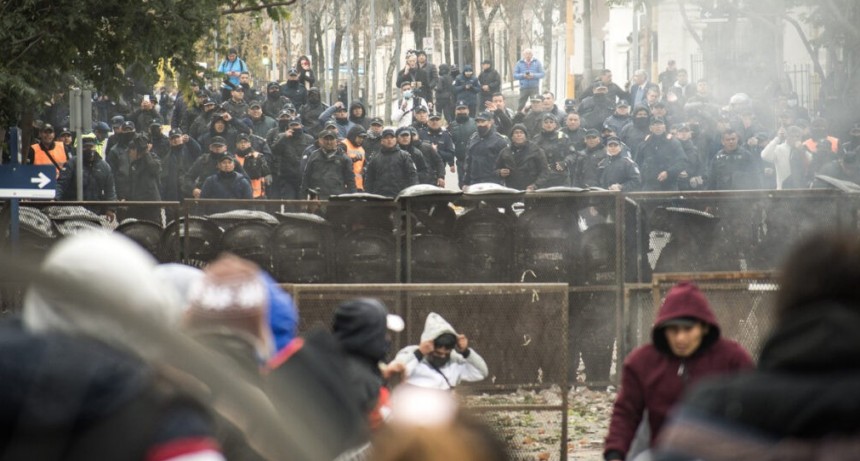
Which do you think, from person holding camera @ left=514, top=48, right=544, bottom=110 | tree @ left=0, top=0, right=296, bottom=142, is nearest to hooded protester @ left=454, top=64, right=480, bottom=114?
person holding camera @ left=514, top=48, right=544, bottom=110

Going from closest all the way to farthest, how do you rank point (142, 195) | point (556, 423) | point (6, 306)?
point (6, 306)
point (556, 423)
point (142, 195)

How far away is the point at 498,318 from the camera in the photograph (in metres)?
12.6

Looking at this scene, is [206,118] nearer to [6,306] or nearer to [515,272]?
[515,272]

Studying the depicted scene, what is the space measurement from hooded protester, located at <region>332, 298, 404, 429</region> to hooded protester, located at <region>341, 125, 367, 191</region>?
1765cm

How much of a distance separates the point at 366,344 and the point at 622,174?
15021 millimetres

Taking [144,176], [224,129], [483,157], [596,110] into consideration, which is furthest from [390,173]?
[596,110]

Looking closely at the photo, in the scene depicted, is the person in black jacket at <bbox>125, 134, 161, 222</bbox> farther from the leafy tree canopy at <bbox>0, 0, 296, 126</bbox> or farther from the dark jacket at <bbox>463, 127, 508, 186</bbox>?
the leafy tree canopy at <bbox>0, 0, 296, 126</bbox>

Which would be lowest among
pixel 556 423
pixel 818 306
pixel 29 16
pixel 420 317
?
pixel 556 423

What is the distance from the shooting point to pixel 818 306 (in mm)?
2928

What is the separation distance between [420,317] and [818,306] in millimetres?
9836

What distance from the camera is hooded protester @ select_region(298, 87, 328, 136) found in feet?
97.1

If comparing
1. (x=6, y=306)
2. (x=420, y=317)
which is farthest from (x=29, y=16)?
(x=420, y=317)

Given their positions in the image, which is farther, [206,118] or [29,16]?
[206,118]

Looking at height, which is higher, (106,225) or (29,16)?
(29,16)
